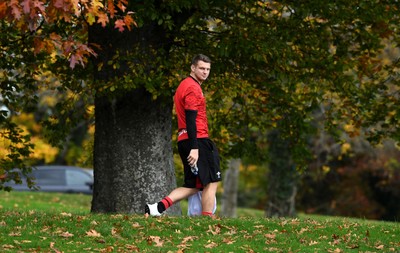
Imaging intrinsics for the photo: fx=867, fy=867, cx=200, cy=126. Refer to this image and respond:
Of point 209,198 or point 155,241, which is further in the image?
point 209,198

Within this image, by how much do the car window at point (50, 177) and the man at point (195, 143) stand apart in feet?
76.1

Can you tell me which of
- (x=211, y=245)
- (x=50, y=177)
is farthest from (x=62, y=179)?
(x=211, y=245)

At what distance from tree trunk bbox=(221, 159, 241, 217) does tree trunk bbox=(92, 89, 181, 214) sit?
1407 cm

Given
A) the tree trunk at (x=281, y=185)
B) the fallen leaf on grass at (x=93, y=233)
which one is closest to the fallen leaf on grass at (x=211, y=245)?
Result: the fallen leaf on grass at (x=93, y=233)

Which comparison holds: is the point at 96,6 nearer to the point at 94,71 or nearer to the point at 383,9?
the point at 94,71

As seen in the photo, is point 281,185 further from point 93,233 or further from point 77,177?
point 93,233

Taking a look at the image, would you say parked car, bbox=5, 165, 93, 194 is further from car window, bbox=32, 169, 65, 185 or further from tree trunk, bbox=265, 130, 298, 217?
tree trunk, bbox=265, 130, 298, 217

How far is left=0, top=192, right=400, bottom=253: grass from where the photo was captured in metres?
9.49

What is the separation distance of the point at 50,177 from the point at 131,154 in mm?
21105

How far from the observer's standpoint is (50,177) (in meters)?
34.1

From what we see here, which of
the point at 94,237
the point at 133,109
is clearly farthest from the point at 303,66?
the point at 94,237

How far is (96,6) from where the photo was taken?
9.17 m

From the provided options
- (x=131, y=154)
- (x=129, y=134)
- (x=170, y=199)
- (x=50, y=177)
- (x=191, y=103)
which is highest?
(x=191, y=103)

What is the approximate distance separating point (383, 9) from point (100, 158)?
5304 millimetres
